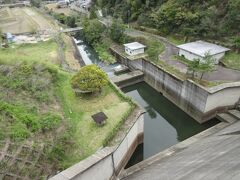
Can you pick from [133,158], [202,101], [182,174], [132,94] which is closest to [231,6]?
[202,101]

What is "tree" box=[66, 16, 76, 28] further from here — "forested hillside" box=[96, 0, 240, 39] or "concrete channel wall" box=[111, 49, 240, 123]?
"concrete channel wall" box=[111, 49, 240, 123]

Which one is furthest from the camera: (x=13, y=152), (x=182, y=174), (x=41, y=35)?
(x=41, y=35)

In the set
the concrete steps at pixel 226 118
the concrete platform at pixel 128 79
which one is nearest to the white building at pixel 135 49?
the concrete platform at pixel 128 79

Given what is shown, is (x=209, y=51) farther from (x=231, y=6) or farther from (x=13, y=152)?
(x=13, y=152)

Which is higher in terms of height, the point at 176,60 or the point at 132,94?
the point at 176,60

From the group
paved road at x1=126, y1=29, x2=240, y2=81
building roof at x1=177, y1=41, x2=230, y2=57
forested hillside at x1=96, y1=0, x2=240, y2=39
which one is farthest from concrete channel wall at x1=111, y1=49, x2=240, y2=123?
forested hillside at x1=96, y1=0, x2=240, y2=39

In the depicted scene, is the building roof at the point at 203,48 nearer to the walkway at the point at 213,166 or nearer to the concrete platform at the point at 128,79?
the concrete platform at the point at 128,79
